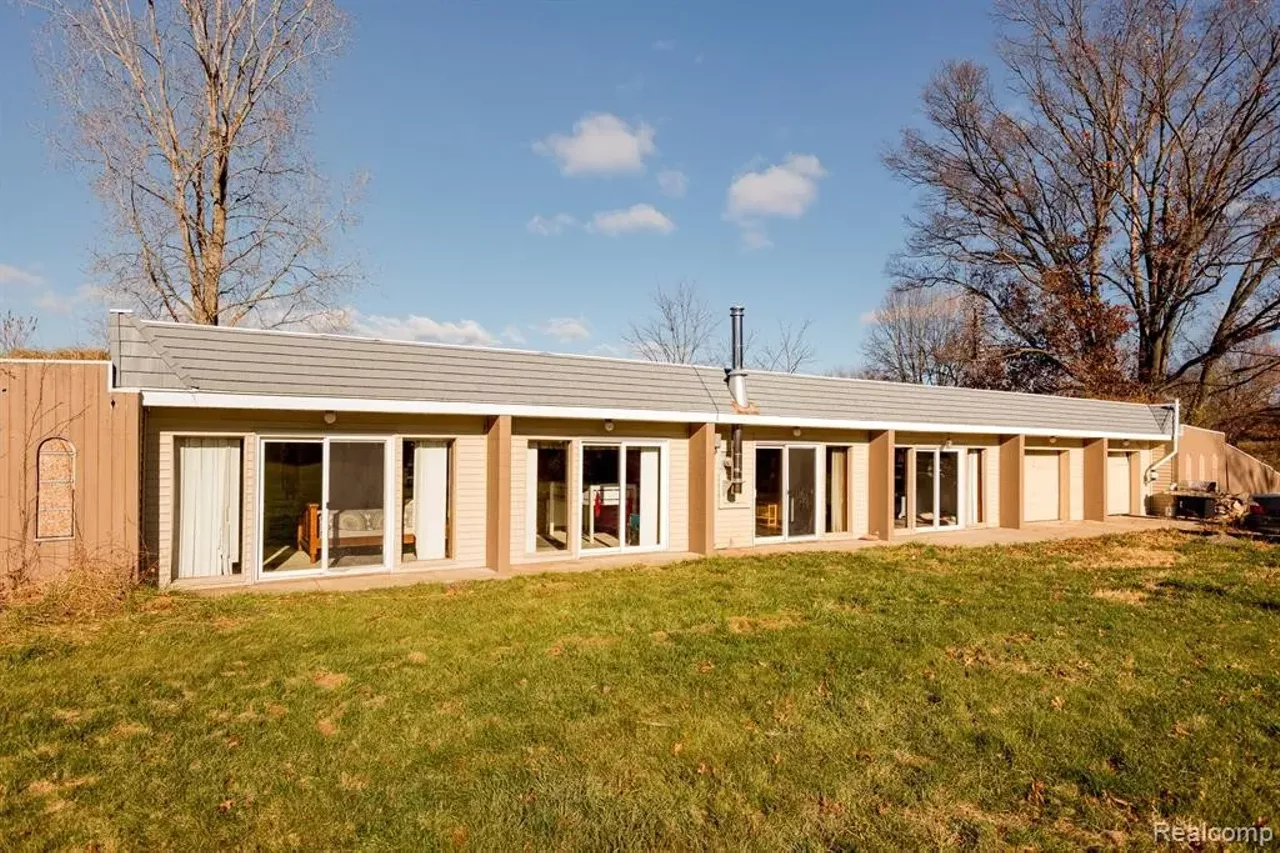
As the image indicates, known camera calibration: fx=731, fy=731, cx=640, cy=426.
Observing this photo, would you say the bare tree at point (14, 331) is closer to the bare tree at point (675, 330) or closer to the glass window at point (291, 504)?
the glass window at point (291, 504)

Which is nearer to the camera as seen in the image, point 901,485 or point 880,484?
point 880,484

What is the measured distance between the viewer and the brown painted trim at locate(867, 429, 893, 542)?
49.5 feet

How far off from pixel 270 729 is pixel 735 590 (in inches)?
233

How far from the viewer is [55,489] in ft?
27.2

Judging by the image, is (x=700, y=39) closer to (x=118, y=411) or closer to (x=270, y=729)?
(x=118, y=411)

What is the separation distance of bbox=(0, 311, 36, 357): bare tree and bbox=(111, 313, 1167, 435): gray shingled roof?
8383mm

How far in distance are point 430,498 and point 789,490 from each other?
280 inches

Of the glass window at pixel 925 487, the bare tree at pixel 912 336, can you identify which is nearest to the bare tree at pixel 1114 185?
the bare tree at pixel 912 336

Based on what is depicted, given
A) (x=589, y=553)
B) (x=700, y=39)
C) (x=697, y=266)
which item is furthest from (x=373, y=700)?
(x=697, y=266)

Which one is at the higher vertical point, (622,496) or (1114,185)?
(1114,185)

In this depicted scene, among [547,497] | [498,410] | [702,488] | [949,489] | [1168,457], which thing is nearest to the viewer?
[498,410]

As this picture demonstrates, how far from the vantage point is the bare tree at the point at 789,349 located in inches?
1550

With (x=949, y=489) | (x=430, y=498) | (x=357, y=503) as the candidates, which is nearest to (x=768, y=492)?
(x=949, y=489)

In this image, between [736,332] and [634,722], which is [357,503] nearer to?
[634,722]
